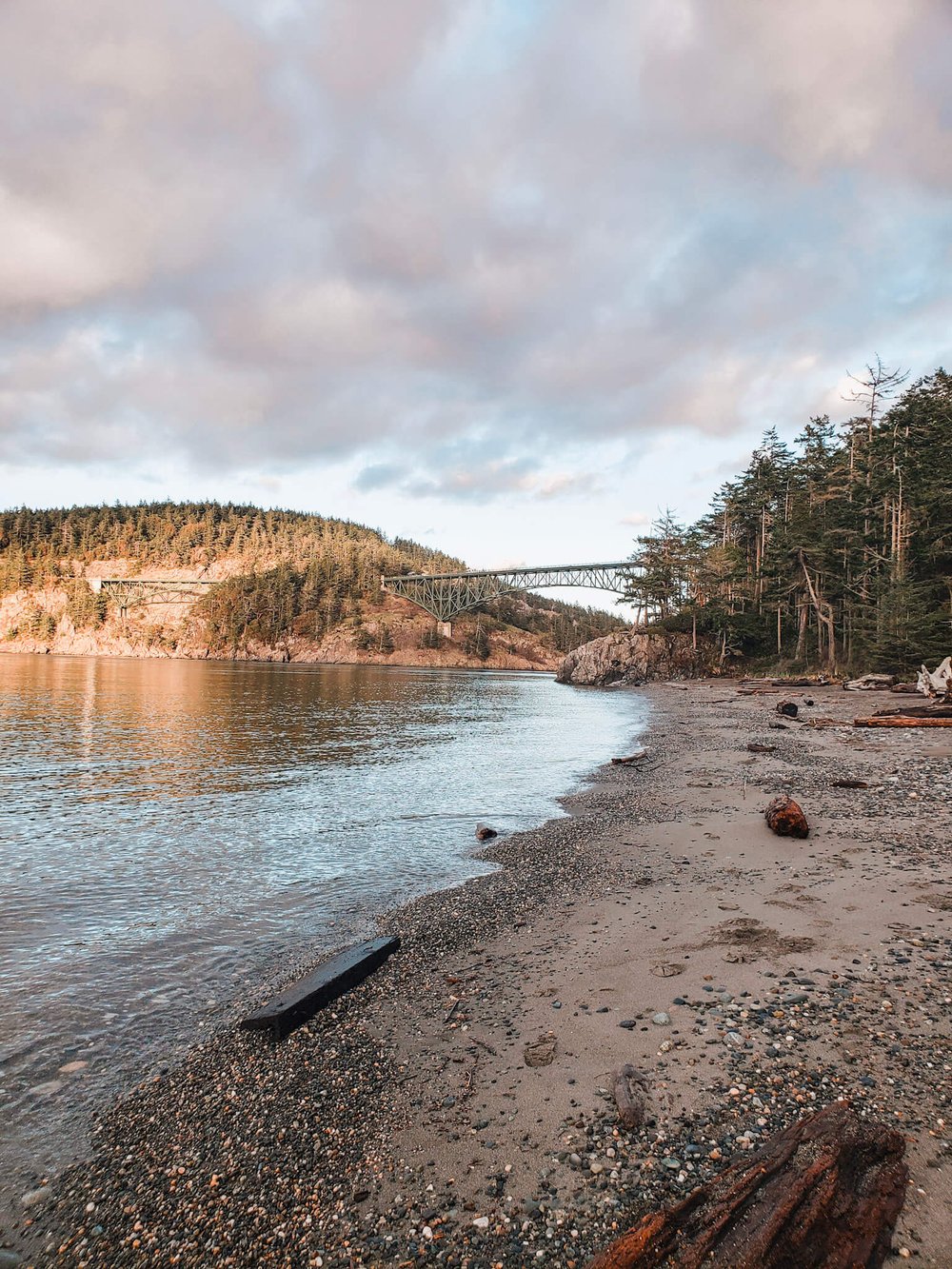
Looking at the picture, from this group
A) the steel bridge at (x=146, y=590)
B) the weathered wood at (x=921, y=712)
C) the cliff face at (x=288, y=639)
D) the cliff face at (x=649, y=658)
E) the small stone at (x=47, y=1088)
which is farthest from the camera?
the steel bridge at (x=146, y=590)

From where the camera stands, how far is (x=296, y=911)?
802 centimetres

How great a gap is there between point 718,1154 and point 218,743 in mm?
22526

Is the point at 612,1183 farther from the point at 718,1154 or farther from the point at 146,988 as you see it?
the point at 146,988

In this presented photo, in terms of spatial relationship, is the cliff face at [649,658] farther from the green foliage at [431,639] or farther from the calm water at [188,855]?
the green foliage at [431,639]

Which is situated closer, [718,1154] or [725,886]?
[718,1154]

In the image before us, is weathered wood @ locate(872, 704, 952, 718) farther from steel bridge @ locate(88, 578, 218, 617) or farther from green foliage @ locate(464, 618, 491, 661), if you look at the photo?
steel bridge @ locate(88, 578, 218, 617)

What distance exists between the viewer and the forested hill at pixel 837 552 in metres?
37.1

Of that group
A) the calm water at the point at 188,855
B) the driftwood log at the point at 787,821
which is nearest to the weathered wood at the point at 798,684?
the calm water at the point at 188,855

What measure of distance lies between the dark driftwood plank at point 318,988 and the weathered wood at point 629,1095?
8.96 ft

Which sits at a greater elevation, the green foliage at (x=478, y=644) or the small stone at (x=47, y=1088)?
the green foliage at (x=478, y=644)

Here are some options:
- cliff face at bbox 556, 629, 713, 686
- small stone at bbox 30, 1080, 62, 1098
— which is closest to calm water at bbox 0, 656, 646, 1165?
small stone at bbox 30, 1080, 62, 1098

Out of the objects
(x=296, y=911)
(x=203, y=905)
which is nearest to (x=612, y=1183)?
(x=296, y=911)

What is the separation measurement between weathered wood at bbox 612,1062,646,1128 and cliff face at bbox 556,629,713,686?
63880mm

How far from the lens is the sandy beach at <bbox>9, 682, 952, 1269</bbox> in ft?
9.99
